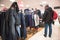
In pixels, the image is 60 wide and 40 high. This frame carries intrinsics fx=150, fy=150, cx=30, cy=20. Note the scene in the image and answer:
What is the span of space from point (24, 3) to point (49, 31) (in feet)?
4.25

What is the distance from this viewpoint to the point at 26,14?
15.2 feet

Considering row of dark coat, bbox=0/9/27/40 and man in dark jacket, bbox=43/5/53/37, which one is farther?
man in dark jacket, bbox=43/5/53/37

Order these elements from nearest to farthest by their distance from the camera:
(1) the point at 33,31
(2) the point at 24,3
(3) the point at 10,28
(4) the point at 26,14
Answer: (3) the point at 10,28 < (4) the point at 26,14 < (2) the point at 24,3 < (1) the point at 33,31

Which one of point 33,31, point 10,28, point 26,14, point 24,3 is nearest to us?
point 10,28

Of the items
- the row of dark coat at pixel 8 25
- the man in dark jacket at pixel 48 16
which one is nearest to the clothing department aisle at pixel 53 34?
the man in dark jacket at pixel 48 16

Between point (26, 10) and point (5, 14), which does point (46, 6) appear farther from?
point (5, 14)

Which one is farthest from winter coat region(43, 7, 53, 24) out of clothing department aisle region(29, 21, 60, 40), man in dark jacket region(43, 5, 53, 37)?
clothing department aisle region(29, 21, 60, 40)

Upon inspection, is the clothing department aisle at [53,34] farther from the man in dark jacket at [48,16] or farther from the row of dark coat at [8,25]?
the row of dark coat at [8,25]

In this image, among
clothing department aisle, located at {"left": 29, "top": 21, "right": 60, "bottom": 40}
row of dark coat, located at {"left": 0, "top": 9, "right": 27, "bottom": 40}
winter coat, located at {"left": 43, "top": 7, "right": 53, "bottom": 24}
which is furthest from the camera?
clothing department aisle, located at {"left": 29, "top": 21, "right": 60, "bottom": 40}

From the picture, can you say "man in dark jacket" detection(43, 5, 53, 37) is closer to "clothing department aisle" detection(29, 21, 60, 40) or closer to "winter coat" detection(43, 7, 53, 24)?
"winter coat" detection(43, 7, 53, 24)

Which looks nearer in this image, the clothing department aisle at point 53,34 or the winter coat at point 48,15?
the winter coat at point 48,15

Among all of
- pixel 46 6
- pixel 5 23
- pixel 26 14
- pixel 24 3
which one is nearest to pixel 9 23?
pixel 5 23

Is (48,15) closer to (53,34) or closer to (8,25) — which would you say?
(53,34)

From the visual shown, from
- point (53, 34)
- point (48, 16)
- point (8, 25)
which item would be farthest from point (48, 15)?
point (8, 25)
